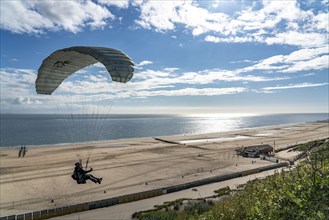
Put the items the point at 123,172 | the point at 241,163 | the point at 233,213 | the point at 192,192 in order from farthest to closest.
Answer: the point at 241,163 → the point at 123,172 → the point at 192,192 → the point at 233,213

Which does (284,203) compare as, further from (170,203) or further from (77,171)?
(170,203)

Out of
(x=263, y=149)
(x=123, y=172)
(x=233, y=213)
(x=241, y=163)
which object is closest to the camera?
(x=233, y=213)

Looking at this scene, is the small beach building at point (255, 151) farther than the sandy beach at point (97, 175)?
Yes

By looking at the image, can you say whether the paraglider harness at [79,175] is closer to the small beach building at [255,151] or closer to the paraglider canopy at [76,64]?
the paraglider canopy at [76,64]

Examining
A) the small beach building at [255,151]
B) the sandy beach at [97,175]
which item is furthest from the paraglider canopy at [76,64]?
the small beach building at [255,151]

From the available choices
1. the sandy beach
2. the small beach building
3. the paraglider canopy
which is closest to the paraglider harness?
the paraglider canopy

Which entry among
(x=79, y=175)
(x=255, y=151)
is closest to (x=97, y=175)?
(x=79, y=175)

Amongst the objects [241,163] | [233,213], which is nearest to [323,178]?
[233,213]

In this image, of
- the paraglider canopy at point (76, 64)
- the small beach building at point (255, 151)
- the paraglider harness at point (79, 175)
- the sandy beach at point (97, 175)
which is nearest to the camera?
the paraglider canopy at point (76, 64)

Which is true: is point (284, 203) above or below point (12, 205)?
above
